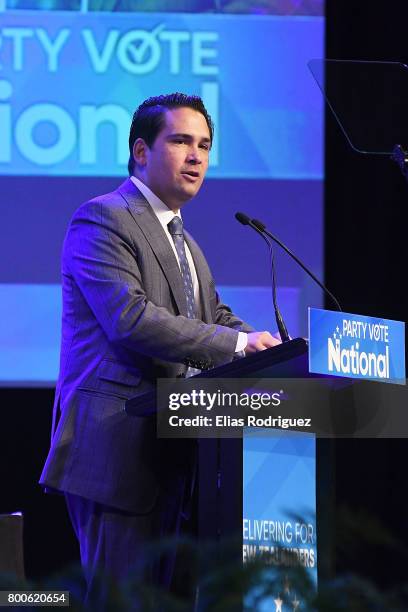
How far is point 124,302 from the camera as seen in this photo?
2443 mm

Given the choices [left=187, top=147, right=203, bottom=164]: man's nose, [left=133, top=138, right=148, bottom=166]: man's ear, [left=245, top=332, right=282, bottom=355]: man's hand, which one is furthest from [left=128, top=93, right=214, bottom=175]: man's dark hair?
[left=245, top=332, right=282, bottom=355]: man's hand

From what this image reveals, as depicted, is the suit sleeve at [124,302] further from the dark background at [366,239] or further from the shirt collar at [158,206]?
the dark background at [366,239]

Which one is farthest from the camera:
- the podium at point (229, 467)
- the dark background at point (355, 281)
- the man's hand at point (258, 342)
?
the dark background at point (355, 281)

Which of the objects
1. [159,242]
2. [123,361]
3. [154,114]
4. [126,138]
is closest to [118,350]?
[123,361]

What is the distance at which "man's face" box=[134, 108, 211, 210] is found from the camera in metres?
2.79

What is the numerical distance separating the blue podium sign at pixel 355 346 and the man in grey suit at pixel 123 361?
331mm

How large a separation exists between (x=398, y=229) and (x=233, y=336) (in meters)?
2.57

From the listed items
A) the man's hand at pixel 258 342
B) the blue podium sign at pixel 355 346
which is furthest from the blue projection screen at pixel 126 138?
the blue podium sign at pixel 355 346

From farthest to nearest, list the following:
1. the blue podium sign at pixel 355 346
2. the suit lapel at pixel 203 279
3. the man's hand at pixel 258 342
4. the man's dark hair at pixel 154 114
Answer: the man's dark hair at pixel 154 114
the suit lapel at pixel 203 279
the man's hand at pixel 258 342
the blue podium sign at pixel 355 346

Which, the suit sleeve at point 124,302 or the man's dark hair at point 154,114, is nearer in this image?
the suit sleeve at point 124,302

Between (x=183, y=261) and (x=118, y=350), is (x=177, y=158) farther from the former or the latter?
(x=118, y=350)

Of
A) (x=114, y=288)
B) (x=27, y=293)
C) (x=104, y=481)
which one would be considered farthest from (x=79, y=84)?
(x=104, y=481)

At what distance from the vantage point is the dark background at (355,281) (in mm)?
4621

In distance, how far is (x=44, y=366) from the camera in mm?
4219
